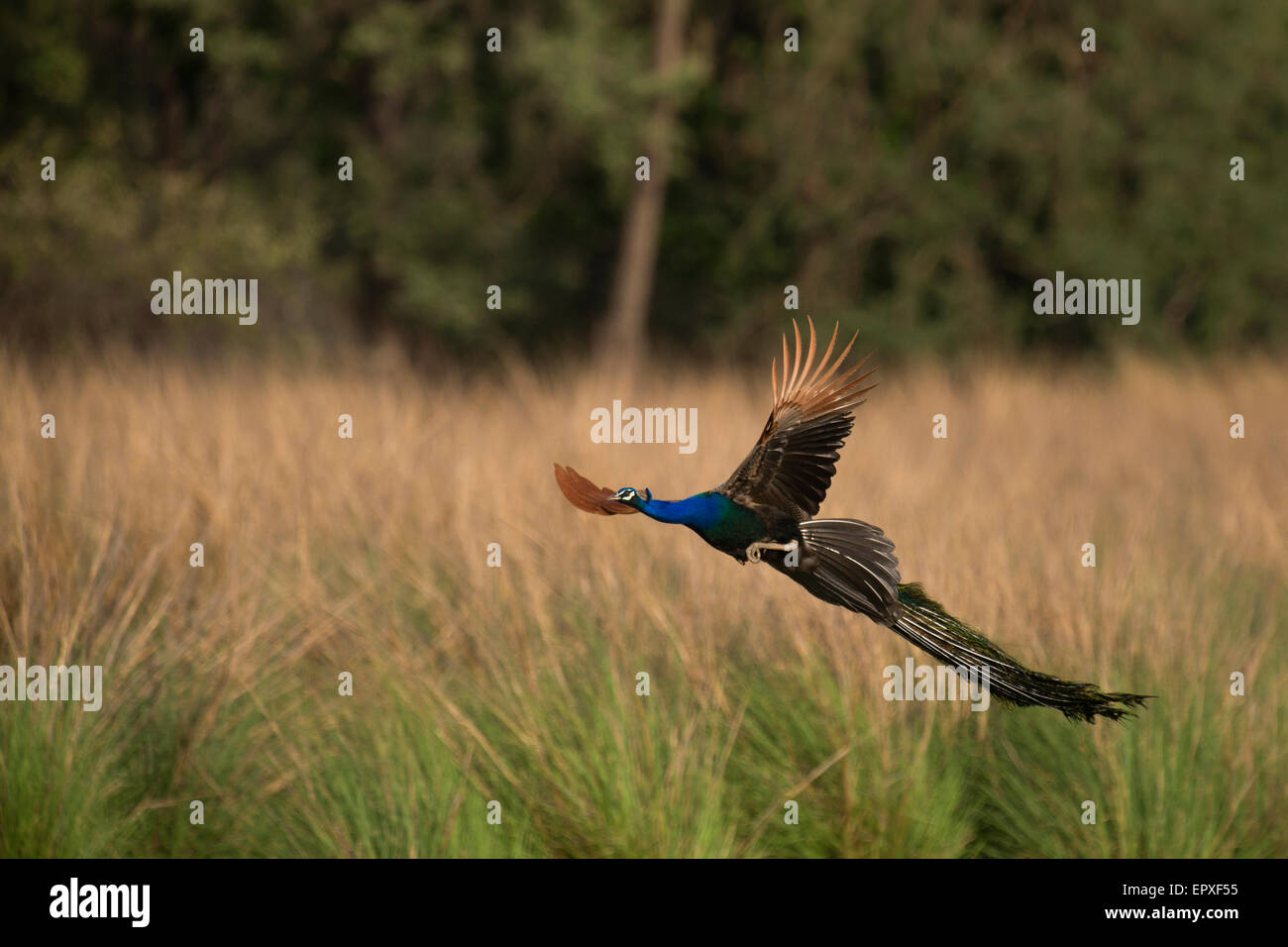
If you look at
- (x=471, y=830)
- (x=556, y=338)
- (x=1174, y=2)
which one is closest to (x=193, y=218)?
(x=556, y=338)

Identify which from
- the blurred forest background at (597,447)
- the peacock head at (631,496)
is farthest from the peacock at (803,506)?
the blurred forest background at (597,447)

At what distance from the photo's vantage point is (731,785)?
3.71m

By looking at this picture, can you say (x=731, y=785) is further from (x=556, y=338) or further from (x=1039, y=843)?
(x=556, y=338)

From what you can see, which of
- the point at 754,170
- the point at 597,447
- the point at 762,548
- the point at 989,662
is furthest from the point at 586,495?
the point at 754,170

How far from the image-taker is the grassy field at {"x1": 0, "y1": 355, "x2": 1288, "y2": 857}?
11.7 ft

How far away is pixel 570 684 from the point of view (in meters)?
3.87

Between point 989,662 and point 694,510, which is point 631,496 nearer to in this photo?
point 694,510

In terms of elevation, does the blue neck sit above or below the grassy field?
above

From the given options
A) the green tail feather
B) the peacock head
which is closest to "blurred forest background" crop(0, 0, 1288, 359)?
the green tail feather

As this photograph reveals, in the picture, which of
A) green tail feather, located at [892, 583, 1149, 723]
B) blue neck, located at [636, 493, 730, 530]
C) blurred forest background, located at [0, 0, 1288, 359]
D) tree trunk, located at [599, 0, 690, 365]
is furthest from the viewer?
blurred forest background, located at [0, 0, 1288, 359]

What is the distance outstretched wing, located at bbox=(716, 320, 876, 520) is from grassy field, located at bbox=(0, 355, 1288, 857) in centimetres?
126

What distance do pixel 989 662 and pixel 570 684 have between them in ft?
5.03

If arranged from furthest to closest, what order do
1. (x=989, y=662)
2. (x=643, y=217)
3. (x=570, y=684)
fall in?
(x=643, y=217)
(x=570, y=684)
(x=989, y=662)

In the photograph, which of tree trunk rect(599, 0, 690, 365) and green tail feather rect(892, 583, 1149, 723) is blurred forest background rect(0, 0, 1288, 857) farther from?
green tail feather rect(892, 583, 1149, 723)
